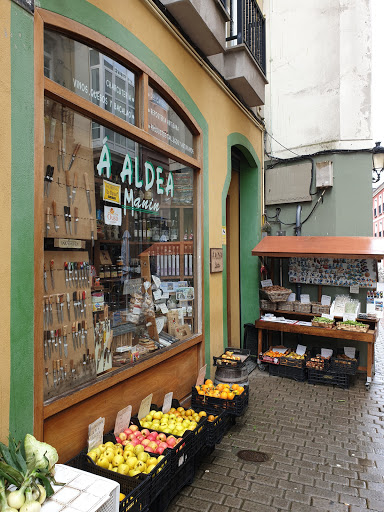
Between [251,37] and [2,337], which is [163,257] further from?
[251,37]

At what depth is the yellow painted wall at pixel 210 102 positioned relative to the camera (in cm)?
386

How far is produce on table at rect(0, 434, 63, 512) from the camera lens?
1910 mm

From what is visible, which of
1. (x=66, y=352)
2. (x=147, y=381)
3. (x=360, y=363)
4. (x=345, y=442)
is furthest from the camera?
(x=360, y=363)

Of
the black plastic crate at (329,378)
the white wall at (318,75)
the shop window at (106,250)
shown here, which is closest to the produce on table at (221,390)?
the shop window at (106,250)

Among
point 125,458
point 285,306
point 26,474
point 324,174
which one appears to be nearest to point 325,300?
point 285,306

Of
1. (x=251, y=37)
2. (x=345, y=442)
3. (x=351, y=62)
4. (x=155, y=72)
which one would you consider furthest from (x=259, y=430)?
(x=351, y=62)

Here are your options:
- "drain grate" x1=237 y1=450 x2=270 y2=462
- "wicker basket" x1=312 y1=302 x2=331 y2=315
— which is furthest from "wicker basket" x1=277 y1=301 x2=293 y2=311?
"drain grate" x1=237 y1=450 x2=270 y2=462

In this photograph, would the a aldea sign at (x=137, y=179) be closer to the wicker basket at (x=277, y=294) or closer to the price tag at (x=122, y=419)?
the price tag at (x=122, y=419)

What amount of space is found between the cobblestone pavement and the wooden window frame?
1227mm

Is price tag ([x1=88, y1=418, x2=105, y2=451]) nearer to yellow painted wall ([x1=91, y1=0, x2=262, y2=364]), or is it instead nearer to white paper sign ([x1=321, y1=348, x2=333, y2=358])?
yellow painted wall ([x1=91, y1=0, x2=262, y2=364])

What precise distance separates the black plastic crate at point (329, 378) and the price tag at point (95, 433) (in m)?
4.20

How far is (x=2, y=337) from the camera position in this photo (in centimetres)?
236

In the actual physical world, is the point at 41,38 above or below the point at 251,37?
below

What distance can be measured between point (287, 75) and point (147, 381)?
6.94m
